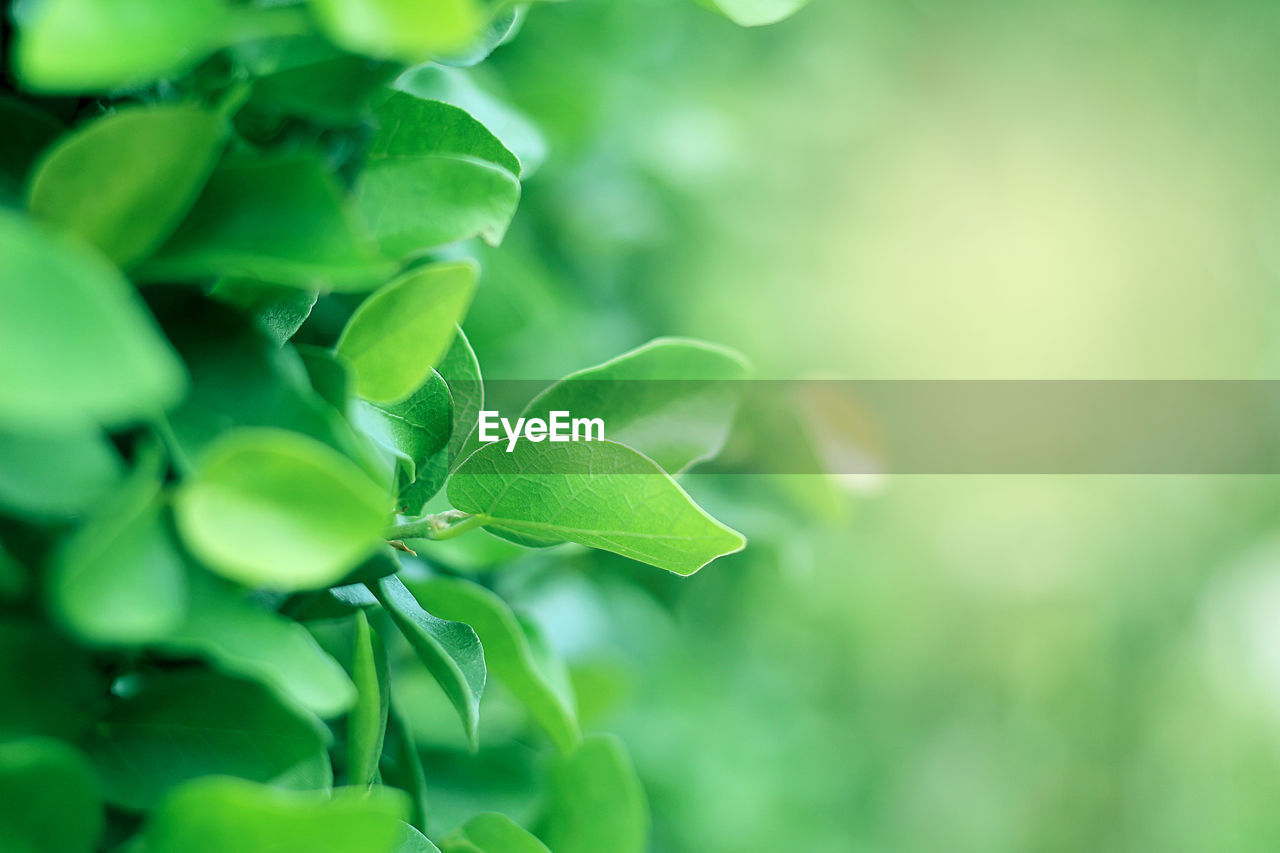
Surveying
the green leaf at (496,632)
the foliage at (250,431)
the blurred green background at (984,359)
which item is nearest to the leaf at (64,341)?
the foliage at (250,431)

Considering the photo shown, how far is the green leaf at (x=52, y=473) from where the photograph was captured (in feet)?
0.39

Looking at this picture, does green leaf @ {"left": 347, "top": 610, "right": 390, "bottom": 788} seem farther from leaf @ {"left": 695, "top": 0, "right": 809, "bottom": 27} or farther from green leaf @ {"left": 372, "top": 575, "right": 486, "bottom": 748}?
leaf @ {"left": 695, "top": 0, "right": 809, "bottom": 27}

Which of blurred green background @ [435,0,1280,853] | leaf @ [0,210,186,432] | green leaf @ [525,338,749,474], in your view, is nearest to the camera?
leaf @ [0,210,186,432]

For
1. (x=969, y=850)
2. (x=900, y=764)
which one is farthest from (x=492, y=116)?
(x=969, y=850)

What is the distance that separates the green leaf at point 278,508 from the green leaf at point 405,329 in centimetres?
5

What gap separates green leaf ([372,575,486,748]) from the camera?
0.59ft

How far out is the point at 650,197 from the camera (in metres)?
0.70

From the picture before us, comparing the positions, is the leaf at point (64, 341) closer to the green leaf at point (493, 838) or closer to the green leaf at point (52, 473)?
the green leaf at point (52, 473)

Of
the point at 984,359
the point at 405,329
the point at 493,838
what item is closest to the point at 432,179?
the point at 405,329

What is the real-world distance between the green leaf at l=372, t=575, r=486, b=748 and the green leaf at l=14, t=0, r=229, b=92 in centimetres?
10

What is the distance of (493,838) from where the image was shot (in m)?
0.21

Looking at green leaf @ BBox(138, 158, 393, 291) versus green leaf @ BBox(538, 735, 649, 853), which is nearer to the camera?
green leaf @ BBox(138, 158, 393, 291)

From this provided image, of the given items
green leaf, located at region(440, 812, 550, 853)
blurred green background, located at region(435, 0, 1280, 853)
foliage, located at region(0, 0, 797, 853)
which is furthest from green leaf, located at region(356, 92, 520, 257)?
blurred green background, located at region(435, 0, 1280, 853)

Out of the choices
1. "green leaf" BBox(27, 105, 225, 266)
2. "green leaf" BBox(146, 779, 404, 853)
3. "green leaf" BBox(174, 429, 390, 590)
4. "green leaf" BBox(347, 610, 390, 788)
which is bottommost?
"green leaf" BBox(347, 610, 390, 788)
